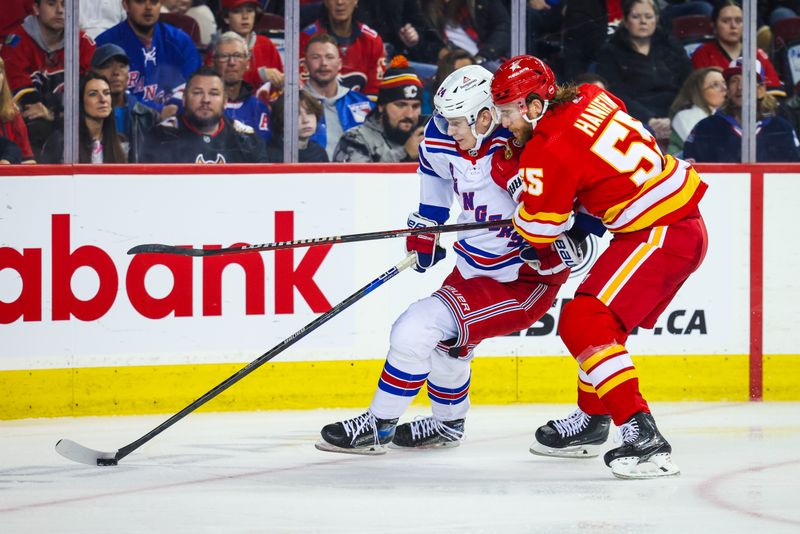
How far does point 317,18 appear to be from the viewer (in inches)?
206

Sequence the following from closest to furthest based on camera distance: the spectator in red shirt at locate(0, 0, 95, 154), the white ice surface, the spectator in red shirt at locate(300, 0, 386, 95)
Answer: the white ice surface → the spectator in red shirt at locate(0, 0, 95, 154) → the spectator in red shirt at locate(300, 0, 386, 95)

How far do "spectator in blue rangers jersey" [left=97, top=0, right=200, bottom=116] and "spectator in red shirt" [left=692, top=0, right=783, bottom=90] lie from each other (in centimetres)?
209

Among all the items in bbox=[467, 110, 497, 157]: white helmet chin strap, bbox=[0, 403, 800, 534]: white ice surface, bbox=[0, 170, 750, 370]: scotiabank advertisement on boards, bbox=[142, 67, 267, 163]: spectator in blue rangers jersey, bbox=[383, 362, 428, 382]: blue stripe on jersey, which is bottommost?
bbox=[0, 403, 800, 534]: white ice surface

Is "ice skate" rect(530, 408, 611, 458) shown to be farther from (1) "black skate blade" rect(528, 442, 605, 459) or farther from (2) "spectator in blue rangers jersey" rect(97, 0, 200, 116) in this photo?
(2) "spectator in blue rangers jersey" rect(97, 0, 200, 116)

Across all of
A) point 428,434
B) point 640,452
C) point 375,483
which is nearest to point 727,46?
point 428,434

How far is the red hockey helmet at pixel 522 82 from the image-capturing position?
3.69 metres

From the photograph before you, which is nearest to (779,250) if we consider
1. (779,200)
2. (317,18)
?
(779,200)

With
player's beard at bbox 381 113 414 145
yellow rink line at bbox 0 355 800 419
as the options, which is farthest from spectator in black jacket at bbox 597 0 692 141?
yellow rink line at bbox 0 355 800 419

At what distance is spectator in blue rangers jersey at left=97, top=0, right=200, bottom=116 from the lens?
5008 mm

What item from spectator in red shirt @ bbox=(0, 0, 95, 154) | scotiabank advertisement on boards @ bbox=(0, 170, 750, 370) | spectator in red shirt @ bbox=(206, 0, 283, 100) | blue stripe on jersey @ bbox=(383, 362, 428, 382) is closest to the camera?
blue stripe on jersey @ bbox=(383, 362, 428, 382)

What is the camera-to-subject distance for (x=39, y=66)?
488 cm

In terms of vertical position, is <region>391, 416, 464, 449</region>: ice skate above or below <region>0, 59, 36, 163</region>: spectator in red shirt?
below

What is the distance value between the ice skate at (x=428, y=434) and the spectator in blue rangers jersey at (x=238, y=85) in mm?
1450

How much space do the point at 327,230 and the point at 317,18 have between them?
2.86ft
